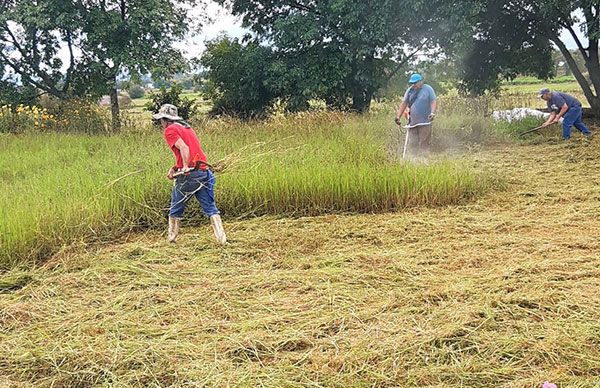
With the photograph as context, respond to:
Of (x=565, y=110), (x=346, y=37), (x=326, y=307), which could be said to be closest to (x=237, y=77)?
(x=346, y=37)

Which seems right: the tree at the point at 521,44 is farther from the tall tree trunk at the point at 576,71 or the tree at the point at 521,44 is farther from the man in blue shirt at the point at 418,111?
the man in blue shirt at the point at 418,111

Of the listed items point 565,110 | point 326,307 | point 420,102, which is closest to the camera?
point 326,307

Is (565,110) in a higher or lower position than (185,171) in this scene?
higher

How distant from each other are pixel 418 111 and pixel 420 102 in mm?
121

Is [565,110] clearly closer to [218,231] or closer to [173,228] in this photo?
[218,231]

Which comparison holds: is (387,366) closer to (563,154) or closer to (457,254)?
(457,254)

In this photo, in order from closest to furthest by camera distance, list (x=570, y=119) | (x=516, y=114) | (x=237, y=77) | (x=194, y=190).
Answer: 1. (x=194, y=190)
2. (x=570, y=119)
3. (x=516, y=114)
4. (x=237, y=77)

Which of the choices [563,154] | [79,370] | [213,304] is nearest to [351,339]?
[213,304]

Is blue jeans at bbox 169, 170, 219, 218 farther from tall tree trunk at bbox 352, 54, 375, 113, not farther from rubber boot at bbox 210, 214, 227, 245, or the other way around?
tall tree trunk at bbox 352, 54, 375, 113

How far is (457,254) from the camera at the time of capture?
387 cm

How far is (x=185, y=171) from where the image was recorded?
414 centimetres

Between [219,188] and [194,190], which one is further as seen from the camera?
[219,188]

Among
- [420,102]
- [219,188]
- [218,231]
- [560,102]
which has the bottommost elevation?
[218,231]

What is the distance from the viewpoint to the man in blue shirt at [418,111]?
23.5ft
